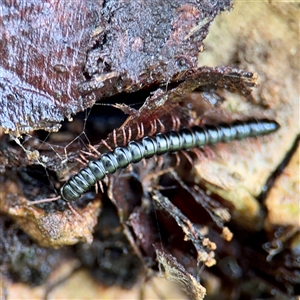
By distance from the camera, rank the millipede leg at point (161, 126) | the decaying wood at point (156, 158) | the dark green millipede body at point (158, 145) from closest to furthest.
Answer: the decaying wood at point (156, 158), the dark green millipede body at point (158, 145), the millipede leg at point (161, 126)

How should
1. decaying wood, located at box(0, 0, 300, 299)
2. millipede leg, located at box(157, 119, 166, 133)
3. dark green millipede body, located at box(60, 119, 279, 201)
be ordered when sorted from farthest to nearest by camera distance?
millipede leg, located at box(157, 119, 166, 133) → dark green millipede body, located at box(60, 119, 279, 201) → decaying wood, located at box(0, 0, 300, 299)

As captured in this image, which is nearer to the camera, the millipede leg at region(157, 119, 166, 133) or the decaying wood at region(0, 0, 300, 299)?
the decaying wood at region(0, 0, 300, 299)

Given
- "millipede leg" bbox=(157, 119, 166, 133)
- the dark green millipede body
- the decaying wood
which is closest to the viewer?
the decaying wood

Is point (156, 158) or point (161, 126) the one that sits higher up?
point (161, 126)

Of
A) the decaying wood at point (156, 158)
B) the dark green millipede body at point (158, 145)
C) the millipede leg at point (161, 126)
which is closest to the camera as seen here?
the decaying wood at point (156, 158)

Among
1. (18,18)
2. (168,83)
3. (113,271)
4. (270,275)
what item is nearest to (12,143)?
(18,18)

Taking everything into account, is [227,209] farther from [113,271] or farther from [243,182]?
[113,271]

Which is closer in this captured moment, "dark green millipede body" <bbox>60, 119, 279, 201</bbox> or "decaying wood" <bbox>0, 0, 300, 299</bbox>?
"decaying wood" <bbox>0, 0, 300, 299</bbox>

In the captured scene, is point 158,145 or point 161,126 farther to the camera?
point 161,126
